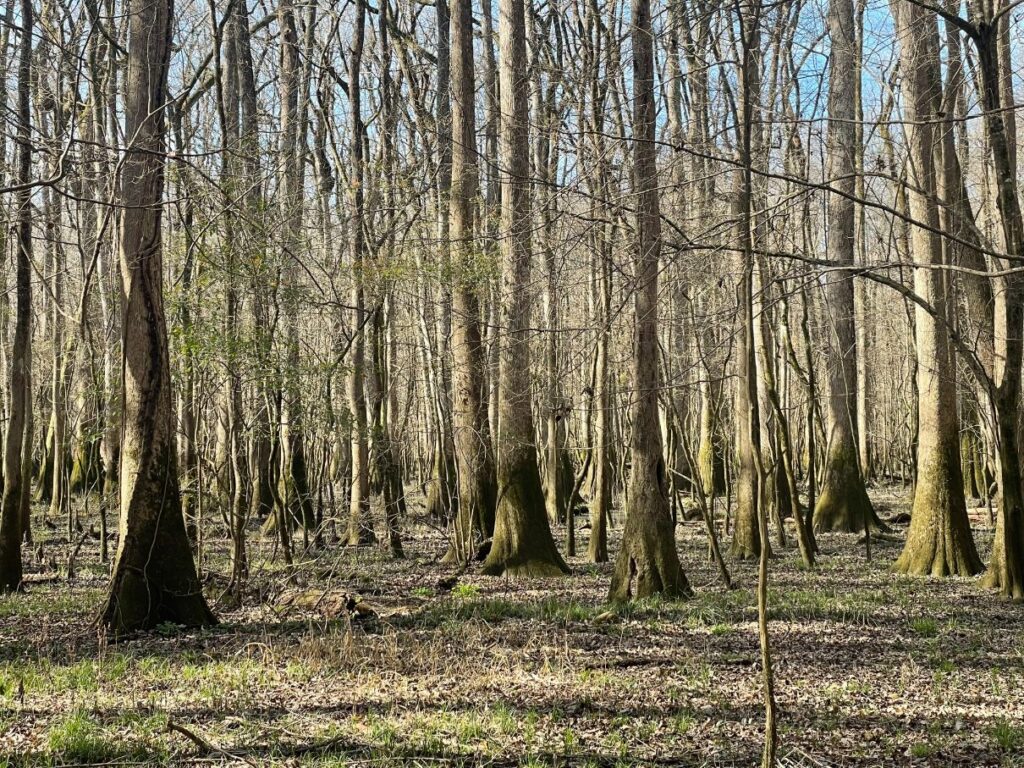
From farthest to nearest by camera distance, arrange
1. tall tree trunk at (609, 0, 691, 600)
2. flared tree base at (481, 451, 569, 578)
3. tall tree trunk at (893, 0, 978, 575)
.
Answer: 1. flared tree base at (481, 451, 569, 578)
2. tall tree trunk at (893, 0, 978, 575)
3. tall tree trunk at (609, 0, 691, 600)

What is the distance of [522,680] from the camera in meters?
6.30

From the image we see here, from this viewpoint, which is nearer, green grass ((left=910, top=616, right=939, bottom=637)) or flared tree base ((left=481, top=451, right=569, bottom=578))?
green grass ((left=910, top=616, right=939, bottom=637))

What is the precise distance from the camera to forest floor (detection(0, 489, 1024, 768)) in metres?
4.93

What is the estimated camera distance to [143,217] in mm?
8039

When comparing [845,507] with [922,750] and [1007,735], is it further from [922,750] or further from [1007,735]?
[922,750]

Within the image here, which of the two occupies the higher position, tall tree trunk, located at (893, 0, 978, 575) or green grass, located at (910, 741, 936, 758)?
tall tree trunk, located at (893, 0, 978, 575)

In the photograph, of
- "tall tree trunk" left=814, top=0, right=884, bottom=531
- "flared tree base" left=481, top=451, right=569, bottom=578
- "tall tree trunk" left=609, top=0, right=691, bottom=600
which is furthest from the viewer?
"tall tree trunk" left=814, top=0, right=884, bottom=531

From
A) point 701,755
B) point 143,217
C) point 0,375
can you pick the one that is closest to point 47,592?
point 143,217

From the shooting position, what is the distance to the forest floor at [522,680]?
493cm

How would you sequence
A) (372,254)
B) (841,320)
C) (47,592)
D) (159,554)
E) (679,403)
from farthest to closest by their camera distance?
(679,403) < (841,320) < (372,254) < (47,592) < (159,554)

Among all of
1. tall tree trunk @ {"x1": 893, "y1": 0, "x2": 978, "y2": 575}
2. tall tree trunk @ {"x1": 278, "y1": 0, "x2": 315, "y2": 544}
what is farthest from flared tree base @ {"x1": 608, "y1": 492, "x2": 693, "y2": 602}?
tall tree trunk @ {"x1": 278, "y1": 0, "x2": 315, "y2": 544}

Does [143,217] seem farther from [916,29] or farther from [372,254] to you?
[916,29]

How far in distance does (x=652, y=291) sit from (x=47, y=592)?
6885mm

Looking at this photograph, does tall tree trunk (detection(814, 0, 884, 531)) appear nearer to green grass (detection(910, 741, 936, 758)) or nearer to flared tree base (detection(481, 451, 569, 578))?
flared tree base (detection(481, 451, 569, 578))
